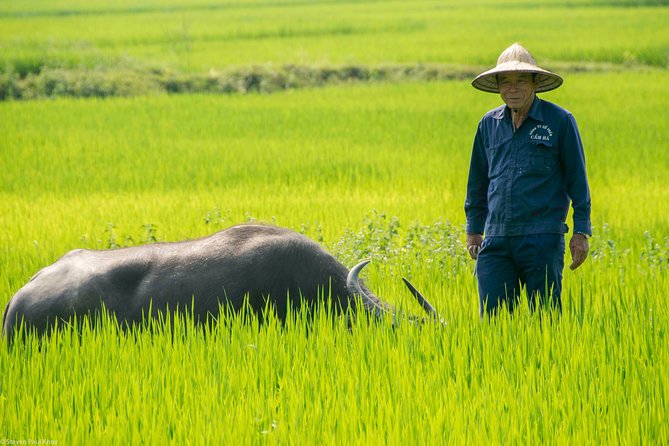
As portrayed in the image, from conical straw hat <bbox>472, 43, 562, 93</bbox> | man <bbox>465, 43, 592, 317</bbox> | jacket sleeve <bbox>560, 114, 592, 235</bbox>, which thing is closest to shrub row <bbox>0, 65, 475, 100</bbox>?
conical straw hat <bbox>472, 43, 562, 93</bbox>

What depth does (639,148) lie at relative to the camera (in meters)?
11.1

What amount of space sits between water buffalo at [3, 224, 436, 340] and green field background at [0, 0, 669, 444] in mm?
203

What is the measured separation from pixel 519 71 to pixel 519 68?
0.6 inches

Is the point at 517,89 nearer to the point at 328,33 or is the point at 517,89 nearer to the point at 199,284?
the point at 199,284

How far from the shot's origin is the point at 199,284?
4.47 m

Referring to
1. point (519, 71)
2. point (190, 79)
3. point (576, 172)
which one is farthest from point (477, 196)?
point (190, 79)

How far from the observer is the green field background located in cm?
333

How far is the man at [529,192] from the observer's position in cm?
440

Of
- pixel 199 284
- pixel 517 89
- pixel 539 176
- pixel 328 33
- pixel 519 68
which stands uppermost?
pixel 519 68

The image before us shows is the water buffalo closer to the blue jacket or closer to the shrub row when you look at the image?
the blue jacket

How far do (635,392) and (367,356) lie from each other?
1.00m

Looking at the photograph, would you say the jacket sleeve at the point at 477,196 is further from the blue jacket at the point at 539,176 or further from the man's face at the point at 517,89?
the man's face at the point at 517,89

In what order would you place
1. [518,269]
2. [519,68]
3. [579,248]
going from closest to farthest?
[519,68] → [579,248] → [518,269]

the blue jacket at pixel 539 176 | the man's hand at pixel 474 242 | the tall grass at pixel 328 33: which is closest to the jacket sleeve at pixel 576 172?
the blue jacket at pixel 539 176
